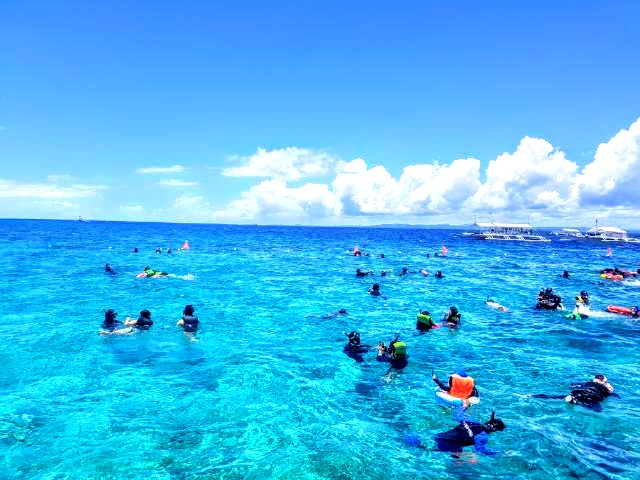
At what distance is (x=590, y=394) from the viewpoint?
1593 cm

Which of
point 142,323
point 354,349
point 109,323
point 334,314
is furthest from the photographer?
point 334,314

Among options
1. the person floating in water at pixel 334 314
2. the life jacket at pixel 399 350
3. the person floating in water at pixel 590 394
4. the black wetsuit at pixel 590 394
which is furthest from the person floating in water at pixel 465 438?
the person floating in water at pixel 334 314

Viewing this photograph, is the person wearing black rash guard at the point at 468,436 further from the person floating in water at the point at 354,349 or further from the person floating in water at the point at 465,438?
the person floating in water at the point at 354,349

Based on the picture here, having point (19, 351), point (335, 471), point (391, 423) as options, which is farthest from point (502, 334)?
point (19, 351)

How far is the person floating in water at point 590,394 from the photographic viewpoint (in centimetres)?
1590

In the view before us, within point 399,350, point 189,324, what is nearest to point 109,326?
point 189,324

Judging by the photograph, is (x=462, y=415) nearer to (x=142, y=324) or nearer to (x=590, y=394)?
(x=590, y=394)

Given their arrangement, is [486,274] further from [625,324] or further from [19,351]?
[19,351]

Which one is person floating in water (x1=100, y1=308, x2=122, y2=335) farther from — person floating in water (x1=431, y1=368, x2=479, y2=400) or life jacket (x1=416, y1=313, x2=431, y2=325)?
person floating in water (x1=431, y1=368, x2=479, y2=400)

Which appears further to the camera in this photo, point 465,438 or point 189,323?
point 189,323

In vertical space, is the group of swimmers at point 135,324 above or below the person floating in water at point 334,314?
above

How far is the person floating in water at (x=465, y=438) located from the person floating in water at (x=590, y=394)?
418cm

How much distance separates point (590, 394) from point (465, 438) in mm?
6648

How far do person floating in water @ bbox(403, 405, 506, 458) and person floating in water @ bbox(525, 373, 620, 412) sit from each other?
4.18 meters
